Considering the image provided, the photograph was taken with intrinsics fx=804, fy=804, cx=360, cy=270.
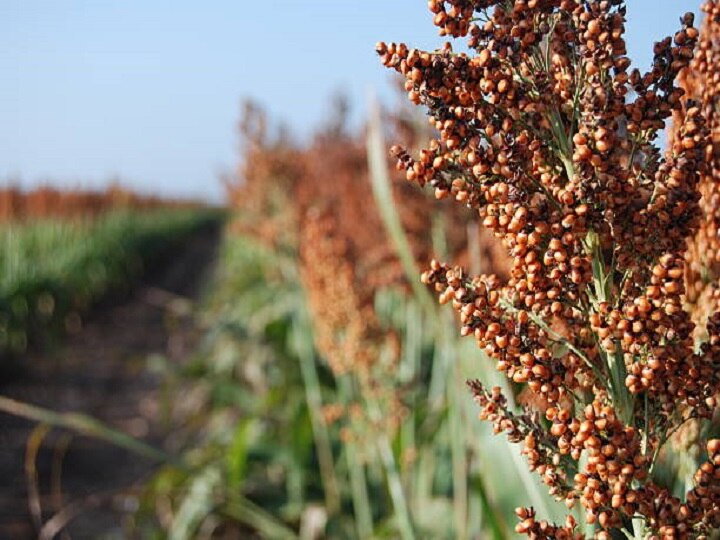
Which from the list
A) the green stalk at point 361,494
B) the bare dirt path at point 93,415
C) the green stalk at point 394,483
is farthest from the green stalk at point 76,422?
the green stalk at point 361,494

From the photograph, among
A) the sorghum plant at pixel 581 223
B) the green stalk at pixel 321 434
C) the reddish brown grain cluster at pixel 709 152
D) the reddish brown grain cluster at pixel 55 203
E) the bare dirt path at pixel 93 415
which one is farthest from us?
the reddish brown grain cluster at pixel 55 203

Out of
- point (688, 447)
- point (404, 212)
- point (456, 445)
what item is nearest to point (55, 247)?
point (404, 212)

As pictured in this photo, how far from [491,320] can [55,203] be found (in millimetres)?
16014

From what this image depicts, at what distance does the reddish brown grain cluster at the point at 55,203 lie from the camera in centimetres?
1370

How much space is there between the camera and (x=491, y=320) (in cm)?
73

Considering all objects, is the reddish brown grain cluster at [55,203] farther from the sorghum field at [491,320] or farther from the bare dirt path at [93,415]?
the sorghum field at [491,320]

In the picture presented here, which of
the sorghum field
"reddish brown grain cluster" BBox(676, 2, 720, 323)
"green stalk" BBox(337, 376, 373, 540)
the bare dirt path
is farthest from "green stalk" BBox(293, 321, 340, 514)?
"reddish brown grain cluster" BBox(676, 2, 720, 323)

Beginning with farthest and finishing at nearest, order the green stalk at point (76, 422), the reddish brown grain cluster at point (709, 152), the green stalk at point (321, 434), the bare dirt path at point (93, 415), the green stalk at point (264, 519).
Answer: the bare dirt path at point (93, 415) < the green stalk at point (321, 434) < the green stalk at point (264, 519) < the green stalk at point (76, 422) < the reddish brown grain cluster at point (709, 152)

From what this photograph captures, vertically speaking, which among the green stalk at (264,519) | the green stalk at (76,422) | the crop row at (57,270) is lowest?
the green stalk at (264,519)

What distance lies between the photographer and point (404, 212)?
2.51 metres

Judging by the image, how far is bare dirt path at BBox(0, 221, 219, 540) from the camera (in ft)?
11.3

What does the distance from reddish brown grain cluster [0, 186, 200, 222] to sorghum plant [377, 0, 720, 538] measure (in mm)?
12172

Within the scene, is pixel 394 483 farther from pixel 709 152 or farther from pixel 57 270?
pixel 57 270

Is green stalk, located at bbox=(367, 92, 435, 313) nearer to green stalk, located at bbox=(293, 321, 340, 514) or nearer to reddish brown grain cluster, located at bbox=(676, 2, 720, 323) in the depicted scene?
reddish brown grain cluster, located at bbox=(676, 2, 720, 323)
